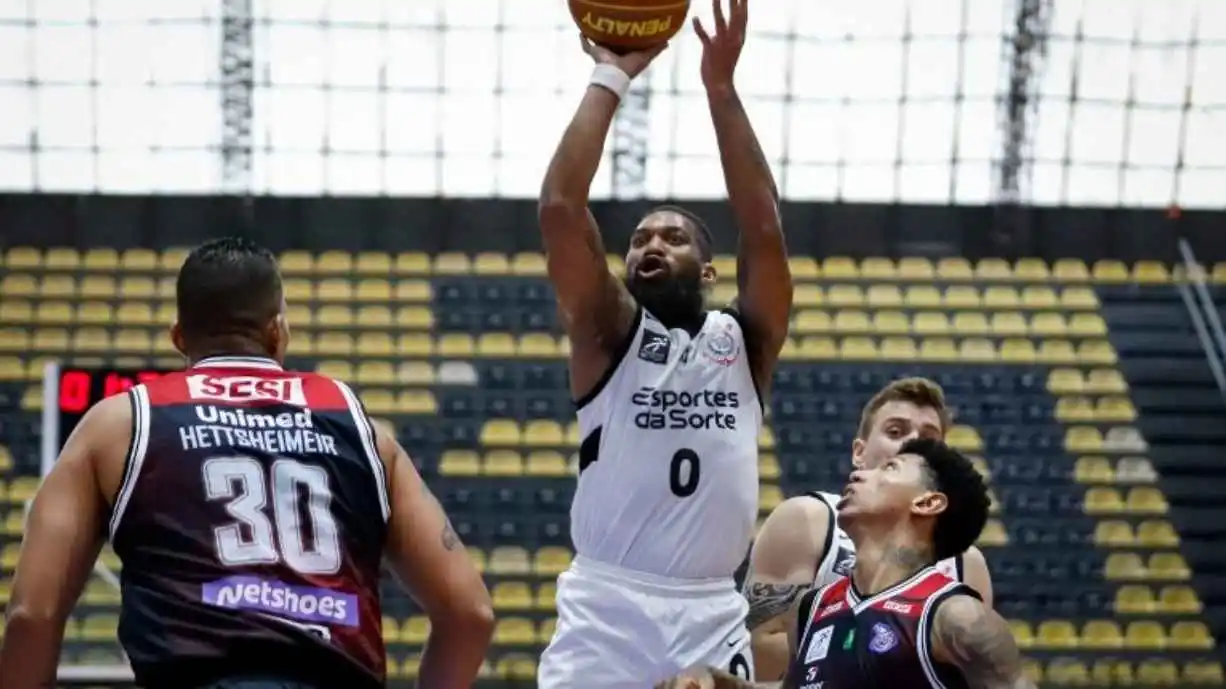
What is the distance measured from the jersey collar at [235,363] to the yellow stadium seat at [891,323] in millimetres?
15931

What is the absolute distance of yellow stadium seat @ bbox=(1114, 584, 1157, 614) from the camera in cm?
1705

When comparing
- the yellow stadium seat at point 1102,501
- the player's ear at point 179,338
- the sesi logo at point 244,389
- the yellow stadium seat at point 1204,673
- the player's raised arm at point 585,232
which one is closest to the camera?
the sesi logo at point 244,389

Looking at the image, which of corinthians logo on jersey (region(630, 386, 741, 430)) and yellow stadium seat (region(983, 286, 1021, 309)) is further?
yellow stadium seat (region(983, 286, 1021, 309))

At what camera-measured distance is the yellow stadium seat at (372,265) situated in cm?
1969

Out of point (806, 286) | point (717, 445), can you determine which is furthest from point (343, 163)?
point (717, 445)

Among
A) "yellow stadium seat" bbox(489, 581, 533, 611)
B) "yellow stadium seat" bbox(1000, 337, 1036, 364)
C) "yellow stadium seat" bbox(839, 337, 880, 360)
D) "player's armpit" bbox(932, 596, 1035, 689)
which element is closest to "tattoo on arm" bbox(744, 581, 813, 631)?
"player's armpit" bbox(932, 596, 1035, 689)

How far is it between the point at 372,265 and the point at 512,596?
459 centimetres

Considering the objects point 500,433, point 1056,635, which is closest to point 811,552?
point 1056,635

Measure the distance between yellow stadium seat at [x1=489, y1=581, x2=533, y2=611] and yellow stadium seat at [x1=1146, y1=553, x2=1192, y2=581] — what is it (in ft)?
19.5

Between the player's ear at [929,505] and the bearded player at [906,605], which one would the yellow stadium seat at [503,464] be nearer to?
the bearded player at [906,605]

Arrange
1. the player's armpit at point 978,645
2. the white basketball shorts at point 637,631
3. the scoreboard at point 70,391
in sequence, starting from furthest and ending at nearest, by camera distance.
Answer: the scoreboard at point 70,391 < the white basketball shorts at point 637,631 < the player's armpit at point 978,645

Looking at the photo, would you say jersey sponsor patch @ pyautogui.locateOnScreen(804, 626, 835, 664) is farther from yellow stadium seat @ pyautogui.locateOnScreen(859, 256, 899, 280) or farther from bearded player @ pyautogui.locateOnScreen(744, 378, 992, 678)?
yellow stadium seat @ pyautogui.locateOnScreen(859, 256, 899, 280)

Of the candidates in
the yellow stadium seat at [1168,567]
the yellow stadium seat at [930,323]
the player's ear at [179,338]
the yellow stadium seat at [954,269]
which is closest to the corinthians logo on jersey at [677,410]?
the player's ear at [179,338]

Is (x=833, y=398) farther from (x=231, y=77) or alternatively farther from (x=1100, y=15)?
(x=231, y=77)
